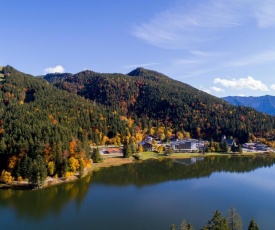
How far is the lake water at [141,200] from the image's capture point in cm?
4153

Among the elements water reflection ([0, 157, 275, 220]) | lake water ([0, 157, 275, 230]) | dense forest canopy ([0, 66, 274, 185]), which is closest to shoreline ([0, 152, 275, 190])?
dense forest canopy ([0, 66, 274, 185])

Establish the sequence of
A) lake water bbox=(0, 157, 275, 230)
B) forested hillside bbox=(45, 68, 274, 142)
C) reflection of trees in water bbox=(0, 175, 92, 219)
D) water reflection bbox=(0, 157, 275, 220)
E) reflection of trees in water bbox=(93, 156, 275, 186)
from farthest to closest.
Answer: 1. forested hillside bbox=(45, 68, 274, 142)
2. reflection of trees in water bbox=(93, 156, 275, 186)
3. water reflection bbox=(0, 157, 275, 220)
4. reflection of trees in water bbox=(0, 175, 92, 219)
5. lake water bbox=(0, 157, 275, 230)

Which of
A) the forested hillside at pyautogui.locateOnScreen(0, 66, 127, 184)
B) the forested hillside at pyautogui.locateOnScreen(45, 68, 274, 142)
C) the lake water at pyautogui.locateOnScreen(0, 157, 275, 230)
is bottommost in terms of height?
the lake water at pyautogui.locateOnScreen(0, 157, 275, 230)

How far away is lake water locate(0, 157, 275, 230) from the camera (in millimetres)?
41531

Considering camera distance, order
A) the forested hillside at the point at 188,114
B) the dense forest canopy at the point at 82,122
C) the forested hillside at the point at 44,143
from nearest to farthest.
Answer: the forested hillside at the point at 44,143 → the dense forest canopy at the point at 82,122 → the forested hillside at the point at 188,114

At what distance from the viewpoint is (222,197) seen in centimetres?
5456

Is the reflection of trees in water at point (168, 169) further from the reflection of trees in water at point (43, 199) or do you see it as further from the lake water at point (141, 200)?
the reflection of trees in water at point (43, 199)

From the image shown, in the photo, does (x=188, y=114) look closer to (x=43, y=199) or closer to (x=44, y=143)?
(x=44, y=143)

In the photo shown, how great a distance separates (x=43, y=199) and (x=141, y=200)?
1710 cm

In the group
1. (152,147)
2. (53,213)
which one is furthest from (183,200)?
(152,147)

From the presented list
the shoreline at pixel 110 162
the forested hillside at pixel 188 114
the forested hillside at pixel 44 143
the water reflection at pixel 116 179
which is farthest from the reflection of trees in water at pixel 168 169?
the forested hillside at pixel 188 114

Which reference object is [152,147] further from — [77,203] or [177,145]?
[77,203]

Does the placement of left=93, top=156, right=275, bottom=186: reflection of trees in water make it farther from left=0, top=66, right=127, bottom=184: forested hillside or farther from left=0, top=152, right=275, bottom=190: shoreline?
left=0, top=66, right=127, bottom=184: forested hillside

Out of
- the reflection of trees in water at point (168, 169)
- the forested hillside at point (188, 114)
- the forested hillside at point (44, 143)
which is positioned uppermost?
the forested hillside at point (188, 114)
